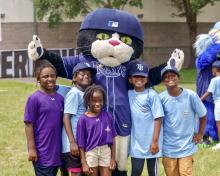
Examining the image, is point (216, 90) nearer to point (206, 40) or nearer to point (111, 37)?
point (206, 40)

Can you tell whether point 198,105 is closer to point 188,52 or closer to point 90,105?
point 90,105

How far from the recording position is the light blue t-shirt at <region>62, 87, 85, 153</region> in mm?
4670

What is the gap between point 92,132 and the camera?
4.62 metres

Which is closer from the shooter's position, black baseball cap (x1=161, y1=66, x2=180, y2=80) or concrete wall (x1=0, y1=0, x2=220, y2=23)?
black baseball cap (x1=161, y1=66, x2=180, y2=80)

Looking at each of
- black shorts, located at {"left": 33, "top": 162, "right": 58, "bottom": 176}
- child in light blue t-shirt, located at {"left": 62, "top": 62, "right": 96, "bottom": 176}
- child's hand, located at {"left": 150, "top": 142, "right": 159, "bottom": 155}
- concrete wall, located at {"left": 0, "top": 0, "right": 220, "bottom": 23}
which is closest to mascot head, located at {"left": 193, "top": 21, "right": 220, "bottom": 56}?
child's hand, located at {"left": 150, "top": 142, "right": 159, "bottom": 155}

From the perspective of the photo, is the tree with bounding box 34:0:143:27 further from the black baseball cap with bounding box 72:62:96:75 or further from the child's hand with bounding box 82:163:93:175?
the child's hand with bounding box 82:163:93:175

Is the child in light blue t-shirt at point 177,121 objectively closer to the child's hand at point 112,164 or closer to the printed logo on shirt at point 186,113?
the printed logo on shirt at point 186,113

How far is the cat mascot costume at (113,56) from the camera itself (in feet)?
16.1

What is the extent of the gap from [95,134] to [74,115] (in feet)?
0.91

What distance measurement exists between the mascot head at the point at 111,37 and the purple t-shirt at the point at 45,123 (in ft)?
2.32

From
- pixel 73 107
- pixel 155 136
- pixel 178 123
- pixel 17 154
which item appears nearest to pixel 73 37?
pixel 17 154

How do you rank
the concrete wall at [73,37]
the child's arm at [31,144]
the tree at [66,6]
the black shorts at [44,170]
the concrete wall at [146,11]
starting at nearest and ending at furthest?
the child's arm at [31,144] < the black shorts at [44,170] < the tree at [66,6] < the concrete wall at [146,11] < the concrete wall at [73,37]

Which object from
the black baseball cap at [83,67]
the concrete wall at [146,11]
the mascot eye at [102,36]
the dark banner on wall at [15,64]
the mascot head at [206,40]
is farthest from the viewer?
the concrete wall at [146,11]

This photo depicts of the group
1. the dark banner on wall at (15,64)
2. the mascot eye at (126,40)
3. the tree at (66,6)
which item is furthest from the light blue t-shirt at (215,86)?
the dark banner on wall at (15,64)
